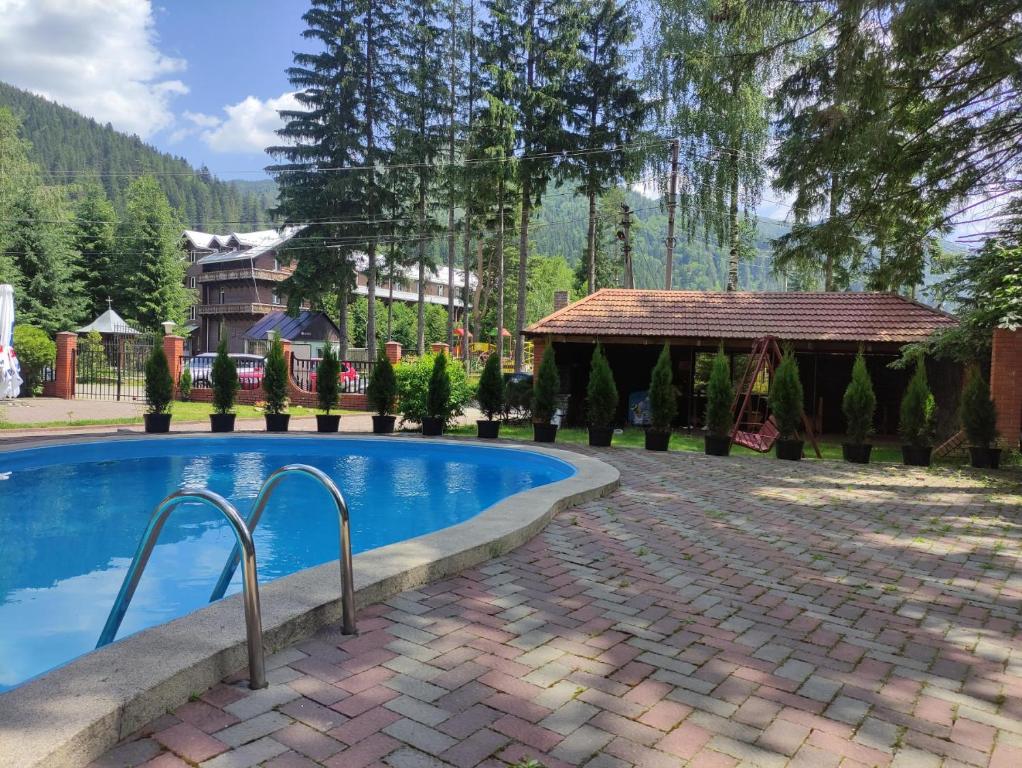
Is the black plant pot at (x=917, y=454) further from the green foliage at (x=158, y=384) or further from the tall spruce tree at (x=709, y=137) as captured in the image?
the green foliage at (x=158, y=384)

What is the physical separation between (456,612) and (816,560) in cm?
294

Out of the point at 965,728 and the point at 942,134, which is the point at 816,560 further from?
the point at 942,134

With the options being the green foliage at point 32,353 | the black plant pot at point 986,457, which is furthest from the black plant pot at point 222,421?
the black plant pot at point 986,457

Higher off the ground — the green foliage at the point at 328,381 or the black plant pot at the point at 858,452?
the green foliage at the point at 328,381

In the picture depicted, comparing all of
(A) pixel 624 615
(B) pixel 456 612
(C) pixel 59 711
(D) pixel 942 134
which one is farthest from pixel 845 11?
(C) pixel 59 711

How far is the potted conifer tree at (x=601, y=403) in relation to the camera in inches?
489

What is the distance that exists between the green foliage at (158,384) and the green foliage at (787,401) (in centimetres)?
1115

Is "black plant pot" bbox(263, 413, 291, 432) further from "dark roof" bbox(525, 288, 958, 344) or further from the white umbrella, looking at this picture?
the white umbrella

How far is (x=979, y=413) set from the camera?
35.3 feet

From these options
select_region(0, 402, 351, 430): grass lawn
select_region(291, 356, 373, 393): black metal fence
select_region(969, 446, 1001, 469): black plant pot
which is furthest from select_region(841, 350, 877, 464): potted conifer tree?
select_region(291, 356, 373, 393): black metal fence

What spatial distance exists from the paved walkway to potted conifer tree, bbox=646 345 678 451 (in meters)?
6.39

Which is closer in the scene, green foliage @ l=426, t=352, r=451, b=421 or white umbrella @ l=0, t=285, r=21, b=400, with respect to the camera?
green foliage @ l=426, t=352, r=451, b=421

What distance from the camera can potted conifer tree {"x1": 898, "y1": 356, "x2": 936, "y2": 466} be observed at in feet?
36.8

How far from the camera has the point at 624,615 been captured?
3.70 meters
